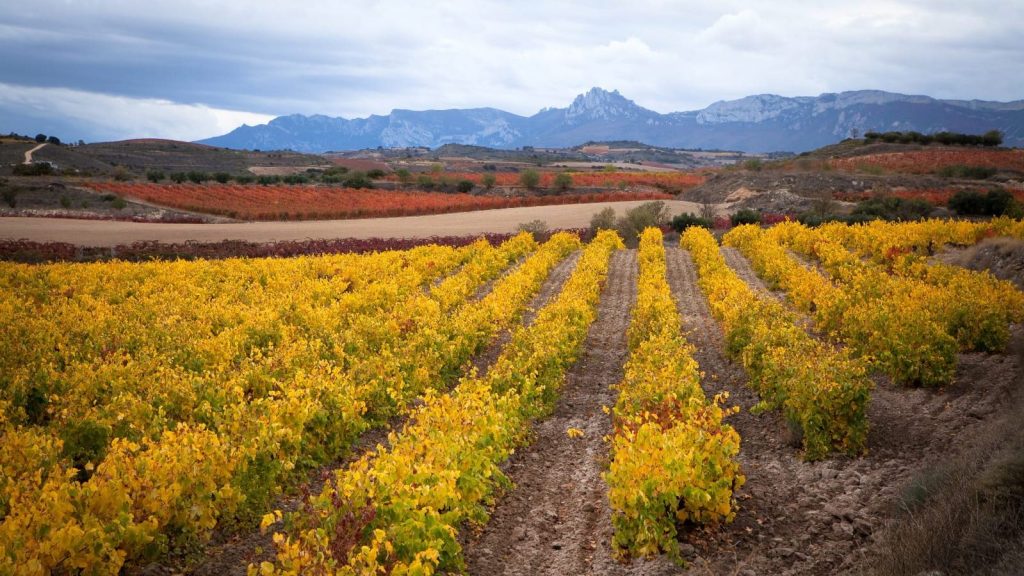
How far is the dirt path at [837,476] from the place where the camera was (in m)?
6.56

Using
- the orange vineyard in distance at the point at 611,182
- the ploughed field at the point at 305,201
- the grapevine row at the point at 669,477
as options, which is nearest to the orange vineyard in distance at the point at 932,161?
the orange vineyard in distance at the point at 611,182

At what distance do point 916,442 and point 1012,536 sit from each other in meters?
4.25

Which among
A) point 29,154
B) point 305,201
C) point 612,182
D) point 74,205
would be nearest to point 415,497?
point 74,205

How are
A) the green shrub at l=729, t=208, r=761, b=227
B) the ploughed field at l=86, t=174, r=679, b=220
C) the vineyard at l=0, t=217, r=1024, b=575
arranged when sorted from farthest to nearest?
the ploughed field at l=86, t=174, r=679, b=220
the green shrub at l=729, t=208, r=761, b=227
the vineyard at l=0, t=217, r=1024, b=575

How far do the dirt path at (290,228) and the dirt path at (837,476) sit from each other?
33761 mm

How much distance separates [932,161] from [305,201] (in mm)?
61459

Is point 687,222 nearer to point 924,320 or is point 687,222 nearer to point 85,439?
point 924,320

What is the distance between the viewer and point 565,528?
24.6 ft

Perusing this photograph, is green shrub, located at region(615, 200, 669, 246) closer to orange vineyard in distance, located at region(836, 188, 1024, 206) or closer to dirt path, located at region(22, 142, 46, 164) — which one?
orange vineyard in distance, located at region(836, 188, 1024, 206)

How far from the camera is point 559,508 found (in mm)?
7996

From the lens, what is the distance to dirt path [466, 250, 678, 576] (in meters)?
6.79

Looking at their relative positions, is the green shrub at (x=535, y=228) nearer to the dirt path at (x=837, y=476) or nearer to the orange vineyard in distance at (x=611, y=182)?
the dirt path at (x=837, y=476)

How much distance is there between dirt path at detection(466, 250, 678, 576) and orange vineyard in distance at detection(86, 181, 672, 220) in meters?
46.4

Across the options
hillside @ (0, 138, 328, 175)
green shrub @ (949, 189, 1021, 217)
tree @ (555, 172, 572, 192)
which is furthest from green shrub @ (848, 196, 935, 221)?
hillside @ (0, 138, 328, 175)
